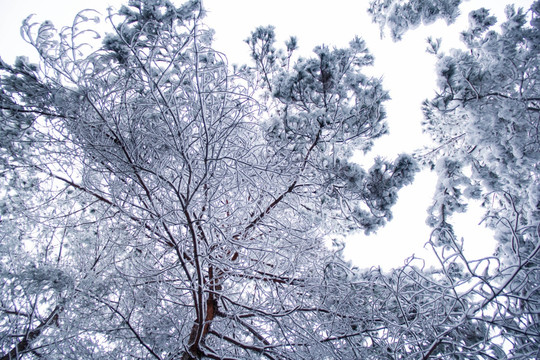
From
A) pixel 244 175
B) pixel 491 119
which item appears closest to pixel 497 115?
pixel 491 119

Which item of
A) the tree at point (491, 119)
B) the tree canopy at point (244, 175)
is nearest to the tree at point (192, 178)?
the tree canopy at point (244, 175)

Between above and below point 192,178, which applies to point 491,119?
above

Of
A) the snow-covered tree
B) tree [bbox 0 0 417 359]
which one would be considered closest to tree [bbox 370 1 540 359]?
the snow-covered tree

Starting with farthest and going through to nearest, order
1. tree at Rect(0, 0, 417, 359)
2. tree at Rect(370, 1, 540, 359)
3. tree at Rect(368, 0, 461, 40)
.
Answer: tree at Rect(368, 0, 461, 40)
tree at Rect(370, 1, 540, 359)
tree at Rect(0, 0, 417, 359)

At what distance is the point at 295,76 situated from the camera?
2881 millimetres

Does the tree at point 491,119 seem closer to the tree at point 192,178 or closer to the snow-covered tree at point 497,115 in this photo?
the snow-covered tree at point 497,115

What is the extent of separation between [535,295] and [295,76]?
256cm

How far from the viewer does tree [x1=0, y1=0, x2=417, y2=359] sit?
7.16 ft

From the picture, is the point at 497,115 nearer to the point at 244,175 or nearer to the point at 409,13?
the point at 409,13

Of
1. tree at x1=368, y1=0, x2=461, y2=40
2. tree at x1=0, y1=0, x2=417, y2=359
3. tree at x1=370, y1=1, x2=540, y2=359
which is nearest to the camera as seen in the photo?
tree at x1=0, y1=0, x2=417, y2=359

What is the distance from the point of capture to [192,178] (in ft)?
8.13

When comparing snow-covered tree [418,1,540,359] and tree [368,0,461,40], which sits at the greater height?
tree [368,0,461,40]

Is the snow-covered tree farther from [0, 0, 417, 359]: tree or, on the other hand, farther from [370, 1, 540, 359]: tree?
[0, 0, 417, 359]: tree

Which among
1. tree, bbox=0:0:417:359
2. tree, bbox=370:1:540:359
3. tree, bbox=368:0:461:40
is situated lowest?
tree, bbox=0:0:417:359
